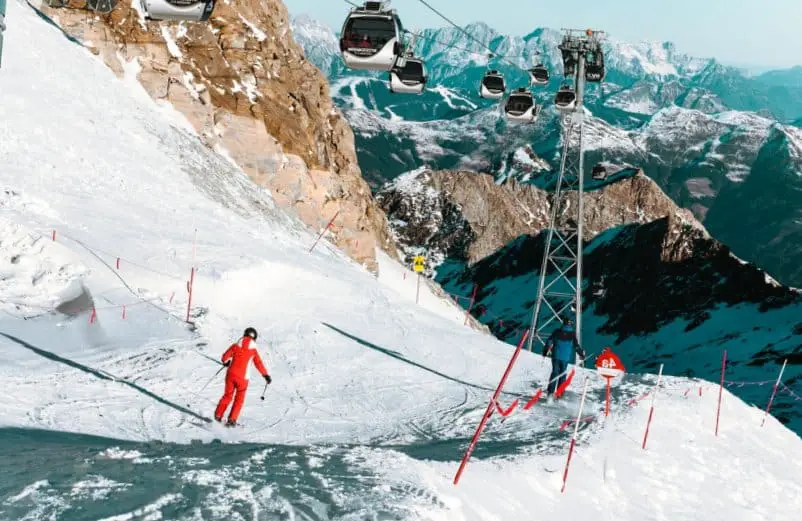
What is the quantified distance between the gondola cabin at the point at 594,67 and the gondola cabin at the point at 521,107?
13.5 ft

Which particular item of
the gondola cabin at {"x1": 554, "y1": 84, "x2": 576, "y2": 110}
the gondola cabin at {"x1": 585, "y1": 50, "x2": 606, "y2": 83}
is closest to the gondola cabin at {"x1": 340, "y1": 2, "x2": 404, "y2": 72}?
the gondola cabin at {"x1": 554, "y1": 84, "x2": 576, "y2": 110}

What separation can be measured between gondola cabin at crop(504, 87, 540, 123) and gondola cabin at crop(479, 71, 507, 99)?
60 centimetres

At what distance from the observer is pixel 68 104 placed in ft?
108

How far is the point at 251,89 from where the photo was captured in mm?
48688

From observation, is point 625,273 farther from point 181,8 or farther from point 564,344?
point 181,8

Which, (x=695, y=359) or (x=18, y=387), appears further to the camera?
(x=695, y=359)

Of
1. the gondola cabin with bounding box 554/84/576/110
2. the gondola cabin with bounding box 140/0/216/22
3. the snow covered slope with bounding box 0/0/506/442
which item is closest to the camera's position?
the snow covered slope with bounding box 0/0/506/442

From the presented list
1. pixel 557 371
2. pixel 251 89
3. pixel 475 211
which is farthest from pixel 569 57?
pixel 475 211

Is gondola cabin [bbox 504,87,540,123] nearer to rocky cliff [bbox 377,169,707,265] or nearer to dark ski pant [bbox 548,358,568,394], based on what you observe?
dark ski pant [bbox 548,358,568,394]

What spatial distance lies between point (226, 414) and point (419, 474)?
16.3 ft

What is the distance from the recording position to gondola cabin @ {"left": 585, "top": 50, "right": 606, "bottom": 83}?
32156 mm

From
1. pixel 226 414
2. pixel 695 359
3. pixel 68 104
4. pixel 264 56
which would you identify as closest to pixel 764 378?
pixel 695 359

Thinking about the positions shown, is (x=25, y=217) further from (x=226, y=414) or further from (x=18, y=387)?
(x=226, y=414)

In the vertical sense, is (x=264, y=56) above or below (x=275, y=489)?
above
